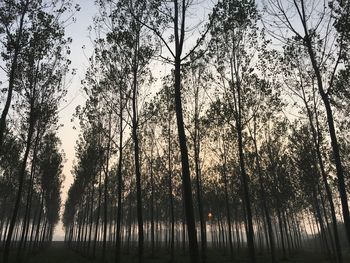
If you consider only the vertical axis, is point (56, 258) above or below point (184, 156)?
below

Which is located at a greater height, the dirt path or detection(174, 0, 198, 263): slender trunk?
detection(174, 0, 198, 263): slender trunk

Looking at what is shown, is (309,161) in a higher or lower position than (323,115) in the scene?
lower

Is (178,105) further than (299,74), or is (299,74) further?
(299,74)

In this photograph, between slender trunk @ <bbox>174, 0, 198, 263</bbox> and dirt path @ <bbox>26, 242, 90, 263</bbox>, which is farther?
dirt path @ <bbox>26, 242, 90, 263</bbox>

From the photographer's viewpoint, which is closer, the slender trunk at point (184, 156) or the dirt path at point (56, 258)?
the slender trunk at point (184, 156)

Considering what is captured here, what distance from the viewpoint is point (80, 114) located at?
24359mm

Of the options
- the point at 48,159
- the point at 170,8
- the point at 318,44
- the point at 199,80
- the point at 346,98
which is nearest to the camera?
the point at 170,8

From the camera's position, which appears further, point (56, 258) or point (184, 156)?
point (56, 258)

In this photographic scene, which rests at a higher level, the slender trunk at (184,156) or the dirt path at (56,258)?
the slender trunk at (184,156)

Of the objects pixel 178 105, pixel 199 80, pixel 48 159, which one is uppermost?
pixel 199 80

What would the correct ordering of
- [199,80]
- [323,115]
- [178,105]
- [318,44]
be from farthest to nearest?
[199,80] < [323,115] < [318,44] < [178,105]

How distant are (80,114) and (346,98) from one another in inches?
781

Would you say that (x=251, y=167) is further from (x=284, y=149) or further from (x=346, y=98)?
(x=346, y=98)

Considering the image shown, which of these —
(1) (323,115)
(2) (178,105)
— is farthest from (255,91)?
(2) (178,105)
